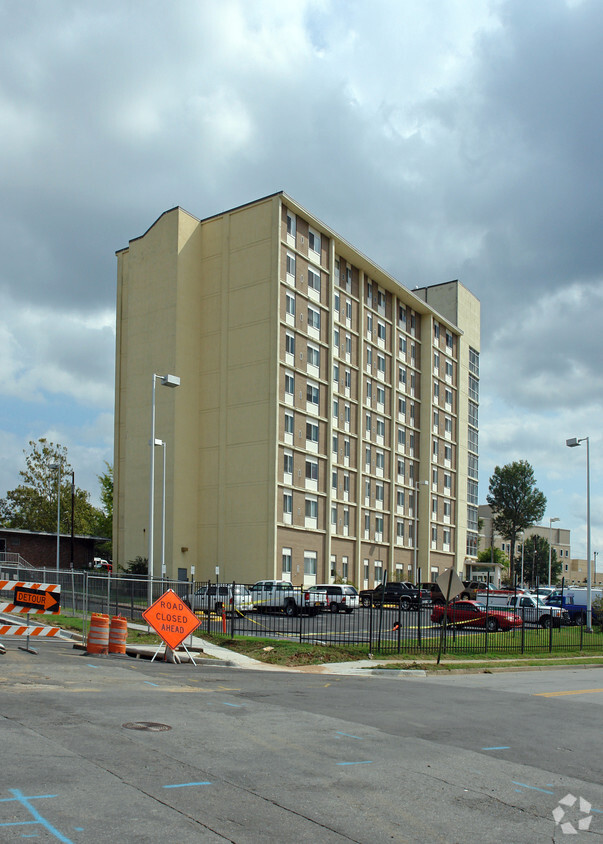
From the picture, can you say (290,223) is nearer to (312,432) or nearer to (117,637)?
(312,432)

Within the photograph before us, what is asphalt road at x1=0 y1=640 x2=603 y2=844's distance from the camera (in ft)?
22.0

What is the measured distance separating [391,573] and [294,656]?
48.9 meters

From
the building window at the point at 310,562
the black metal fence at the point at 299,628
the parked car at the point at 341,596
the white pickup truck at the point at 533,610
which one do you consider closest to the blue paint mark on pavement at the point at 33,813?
the black metal fence at the point at 299,628

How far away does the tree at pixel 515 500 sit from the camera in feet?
400

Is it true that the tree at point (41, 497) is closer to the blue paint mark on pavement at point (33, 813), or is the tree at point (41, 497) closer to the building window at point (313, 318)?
the building window at point (313, 318)

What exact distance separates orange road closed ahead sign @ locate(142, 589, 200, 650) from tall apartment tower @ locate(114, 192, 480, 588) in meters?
31.0

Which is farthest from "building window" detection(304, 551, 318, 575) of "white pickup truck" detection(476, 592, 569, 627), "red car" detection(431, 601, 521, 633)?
"red car" detection(431, 601, 521, 633)

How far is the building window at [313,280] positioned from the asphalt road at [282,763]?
46297mm

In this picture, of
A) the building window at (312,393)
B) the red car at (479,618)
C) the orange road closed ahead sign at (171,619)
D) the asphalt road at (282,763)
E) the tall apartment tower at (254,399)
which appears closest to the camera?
the asphalt road at (282,763)

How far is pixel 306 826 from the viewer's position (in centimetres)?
671

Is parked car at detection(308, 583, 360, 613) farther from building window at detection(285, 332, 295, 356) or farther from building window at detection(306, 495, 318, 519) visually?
building window at detection(285, 332, 295, 356)

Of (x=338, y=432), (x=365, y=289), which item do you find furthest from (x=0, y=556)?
(x=365, y=289)

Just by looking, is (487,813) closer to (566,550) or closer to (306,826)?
(306,826)

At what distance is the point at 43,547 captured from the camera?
6756cm
